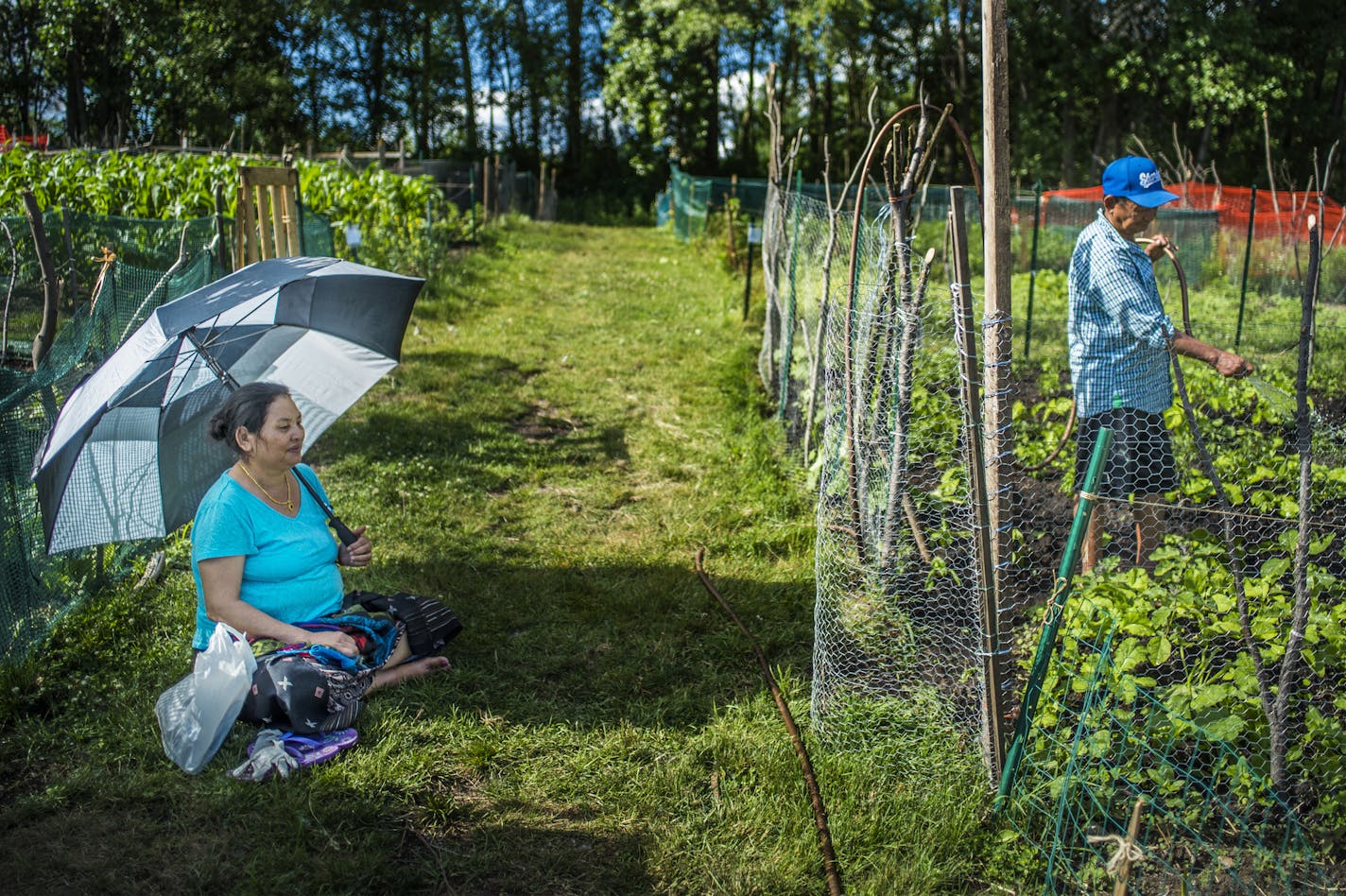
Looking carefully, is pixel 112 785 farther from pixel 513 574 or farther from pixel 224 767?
pixel 513 574

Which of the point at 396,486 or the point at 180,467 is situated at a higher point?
the point at 180,467

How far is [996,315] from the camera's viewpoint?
2943mm

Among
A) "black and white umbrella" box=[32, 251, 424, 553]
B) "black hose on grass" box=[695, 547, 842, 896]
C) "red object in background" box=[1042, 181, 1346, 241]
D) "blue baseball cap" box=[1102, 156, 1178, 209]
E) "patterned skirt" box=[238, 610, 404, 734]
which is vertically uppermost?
"red object in background" box=[1042, 181, 1346, 241]

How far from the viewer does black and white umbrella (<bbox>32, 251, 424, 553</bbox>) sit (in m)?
3.32

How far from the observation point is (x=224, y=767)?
3260 millimetres

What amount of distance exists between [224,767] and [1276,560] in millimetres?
3222

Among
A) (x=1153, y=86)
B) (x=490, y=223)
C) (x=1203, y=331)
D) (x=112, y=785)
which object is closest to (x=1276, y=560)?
(x=112, y=785)

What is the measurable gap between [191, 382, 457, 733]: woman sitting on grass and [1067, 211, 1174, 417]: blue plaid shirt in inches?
111

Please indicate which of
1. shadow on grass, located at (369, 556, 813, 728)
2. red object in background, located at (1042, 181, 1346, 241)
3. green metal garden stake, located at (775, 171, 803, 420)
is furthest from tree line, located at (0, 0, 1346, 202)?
shadow on grass, located at (369, 556, 813, 728)

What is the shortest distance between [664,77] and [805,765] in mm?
28380

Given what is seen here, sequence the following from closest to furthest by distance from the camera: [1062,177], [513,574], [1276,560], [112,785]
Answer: [1276,560]
[112,785]
[513,574]
[1062,177]

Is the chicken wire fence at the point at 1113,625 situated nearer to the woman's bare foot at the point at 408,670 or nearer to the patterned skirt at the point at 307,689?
the woman's bare foot at the point at 408,670

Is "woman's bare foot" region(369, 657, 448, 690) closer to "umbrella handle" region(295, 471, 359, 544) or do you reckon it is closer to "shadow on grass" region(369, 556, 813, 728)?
"shadow on grass" region(369, 556, 813, 728)

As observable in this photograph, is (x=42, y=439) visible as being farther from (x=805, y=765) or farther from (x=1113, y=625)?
(x=1113, y=625)
